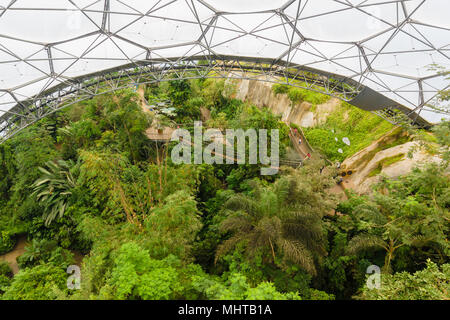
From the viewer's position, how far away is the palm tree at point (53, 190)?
10891 mm

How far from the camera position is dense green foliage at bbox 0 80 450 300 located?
16.5ft

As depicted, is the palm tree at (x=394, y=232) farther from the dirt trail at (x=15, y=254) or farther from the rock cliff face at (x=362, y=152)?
the dirt trail at (x=15, y=254)

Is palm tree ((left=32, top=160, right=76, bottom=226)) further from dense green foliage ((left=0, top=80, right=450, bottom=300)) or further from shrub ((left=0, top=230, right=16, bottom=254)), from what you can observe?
shrub ((left=0, top=230, right=16, bottom=254))

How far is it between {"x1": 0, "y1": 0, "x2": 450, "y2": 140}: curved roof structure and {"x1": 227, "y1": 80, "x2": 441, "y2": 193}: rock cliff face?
7.33 ft

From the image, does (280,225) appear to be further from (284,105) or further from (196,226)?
(284,105)

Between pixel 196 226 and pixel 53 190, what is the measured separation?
382 inches

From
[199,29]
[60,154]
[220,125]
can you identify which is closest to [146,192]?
[199,29]

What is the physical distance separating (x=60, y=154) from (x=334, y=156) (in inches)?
749

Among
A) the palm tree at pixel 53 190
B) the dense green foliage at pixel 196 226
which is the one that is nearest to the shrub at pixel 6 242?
the dense green foliage at pixel 196 226

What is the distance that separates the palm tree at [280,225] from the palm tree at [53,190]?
9.34 m

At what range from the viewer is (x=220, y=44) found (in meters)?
10.3

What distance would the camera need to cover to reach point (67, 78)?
986cm

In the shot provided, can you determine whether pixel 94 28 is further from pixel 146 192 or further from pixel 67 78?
pixel 146 192

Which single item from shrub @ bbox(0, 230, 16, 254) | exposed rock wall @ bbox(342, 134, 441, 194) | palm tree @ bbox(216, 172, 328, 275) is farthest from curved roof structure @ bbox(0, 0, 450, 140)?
shrub @ bbox(0, 230, 16, 254)
